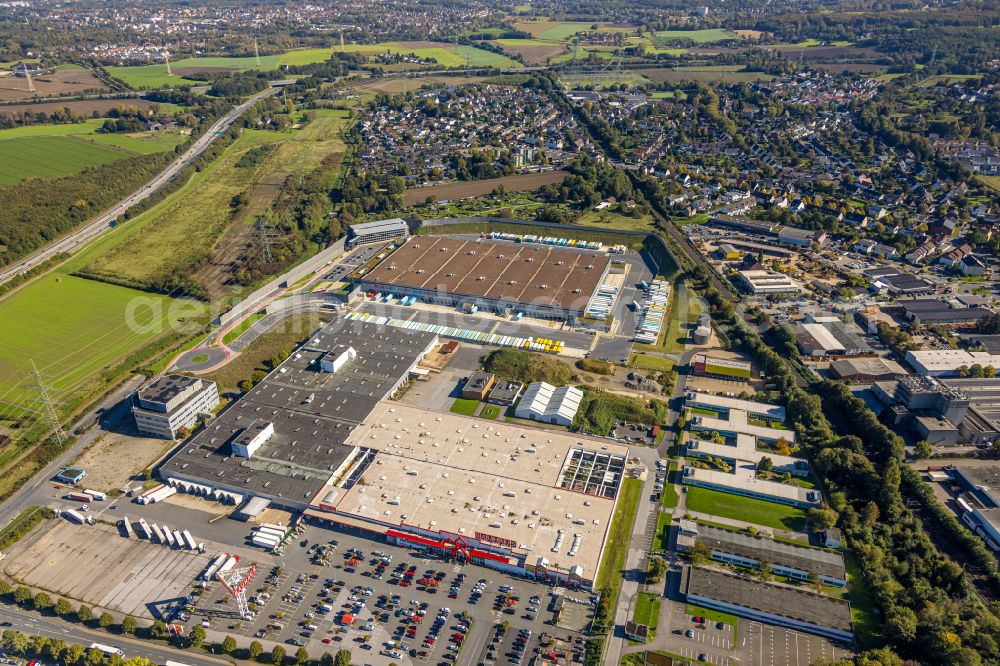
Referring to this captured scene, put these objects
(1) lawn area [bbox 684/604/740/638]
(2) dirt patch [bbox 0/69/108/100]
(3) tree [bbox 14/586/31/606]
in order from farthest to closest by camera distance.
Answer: (2) dirt patch [bbox 0/69/108/100], (3) tree [bbox 14/586/31/606], (1) lawn area [bbox 684/604/740/638]

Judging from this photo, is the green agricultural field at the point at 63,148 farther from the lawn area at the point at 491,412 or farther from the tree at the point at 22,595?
the lawn area at the point at 491,412

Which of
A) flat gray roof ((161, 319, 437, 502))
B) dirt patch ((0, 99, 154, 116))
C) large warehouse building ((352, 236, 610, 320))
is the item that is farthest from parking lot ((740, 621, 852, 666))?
dirt patch ((0, 99, 154, 116))

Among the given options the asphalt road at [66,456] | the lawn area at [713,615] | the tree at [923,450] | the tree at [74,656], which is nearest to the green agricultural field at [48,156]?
the asphalt road at [66,456]

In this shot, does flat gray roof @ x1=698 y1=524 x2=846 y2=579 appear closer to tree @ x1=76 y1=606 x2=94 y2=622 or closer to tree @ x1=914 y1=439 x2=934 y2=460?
tree @ x1=914 y1=439 x2=934 y2=460

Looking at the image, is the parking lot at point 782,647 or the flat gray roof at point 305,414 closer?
the parking lot at point 782,647

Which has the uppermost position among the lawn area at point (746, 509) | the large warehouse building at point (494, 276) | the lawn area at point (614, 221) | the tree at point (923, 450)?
the lawn area at point (614, 221)

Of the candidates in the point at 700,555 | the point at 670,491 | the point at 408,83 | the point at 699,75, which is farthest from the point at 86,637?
the point at 699,75

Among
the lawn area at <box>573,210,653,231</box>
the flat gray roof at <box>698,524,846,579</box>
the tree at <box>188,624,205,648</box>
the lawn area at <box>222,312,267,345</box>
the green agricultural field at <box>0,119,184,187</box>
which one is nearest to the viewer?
the tree at <box>188,624,205,648</box>

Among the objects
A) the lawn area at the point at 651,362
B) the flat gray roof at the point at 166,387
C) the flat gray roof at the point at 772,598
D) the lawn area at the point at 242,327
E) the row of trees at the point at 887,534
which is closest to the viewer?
the row of trees at the point at 887,534
